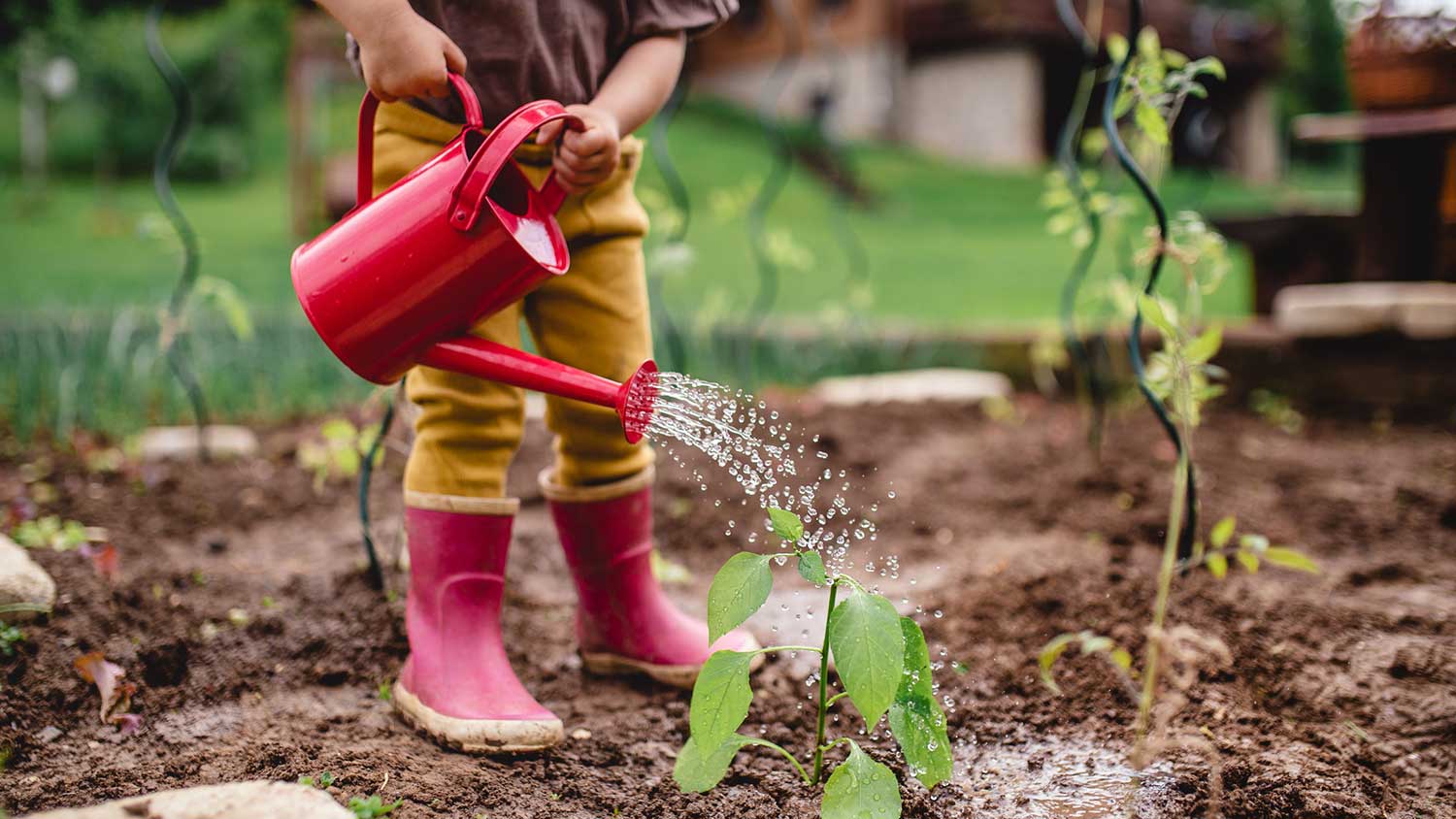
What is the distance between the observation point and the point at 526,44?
1235 millimetres

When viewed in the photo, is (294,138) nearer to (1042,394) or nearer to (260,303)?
(260,303)

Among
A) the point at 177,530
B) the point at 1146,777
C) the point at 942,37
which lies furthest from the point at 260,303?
the point at 942,37

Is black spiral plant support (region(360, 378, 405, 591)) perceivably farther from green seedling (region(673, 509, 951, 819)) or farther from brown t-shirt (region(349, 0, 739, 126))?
green seedling (region(673, 509, 951, 819))

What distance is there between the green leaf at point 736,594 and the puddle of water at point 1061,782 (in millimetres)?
340

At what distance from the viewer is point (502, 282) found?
1.10 m

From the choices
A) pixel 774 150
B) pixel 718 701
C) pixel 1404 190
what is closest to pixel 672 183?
pixel 774 150

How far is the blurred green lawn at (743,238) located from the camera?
462 centimetres

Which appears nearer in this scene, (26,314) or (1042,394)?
(26,314)

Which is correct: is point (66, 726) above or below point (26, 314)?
below

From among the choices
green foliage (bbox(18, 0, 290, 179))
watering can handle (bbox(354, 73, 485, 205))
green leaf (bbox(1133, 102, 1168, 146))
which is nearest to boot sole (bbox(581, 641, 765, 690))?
watering can handle (bbox(354, 73, 485, 205))

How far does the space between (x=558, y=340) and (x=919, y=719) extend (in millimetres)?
657

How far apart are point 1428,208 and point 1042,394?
116 cm

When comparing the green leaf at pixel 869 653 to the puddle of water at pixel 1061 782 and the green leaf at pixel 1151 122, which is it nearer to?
the puddle of water at pixel 1061 782

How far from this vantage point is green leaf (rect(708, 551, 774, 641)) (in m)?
0.96
